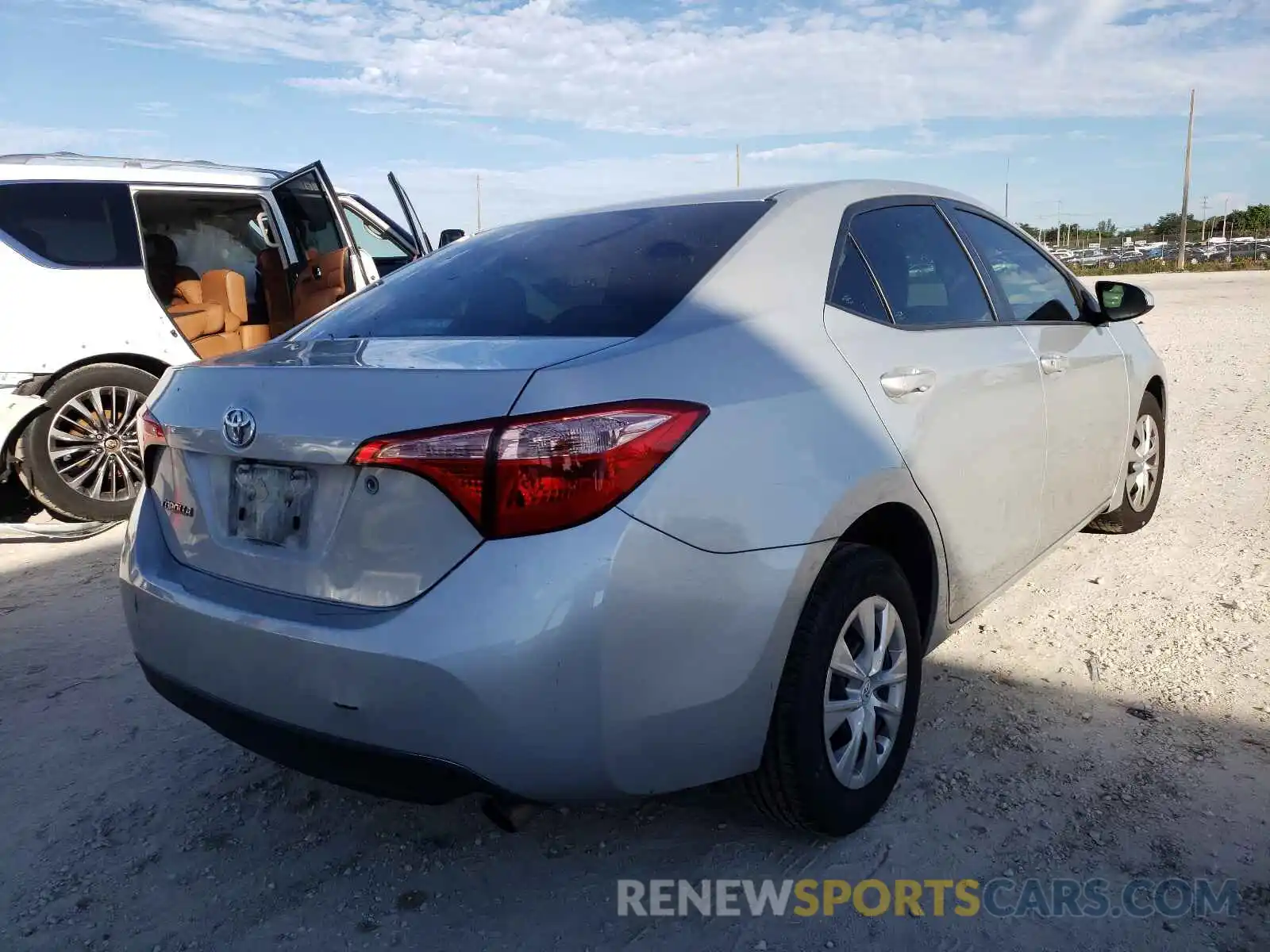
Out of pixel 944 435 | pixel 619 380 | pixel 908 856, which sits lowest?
pixel 908 856

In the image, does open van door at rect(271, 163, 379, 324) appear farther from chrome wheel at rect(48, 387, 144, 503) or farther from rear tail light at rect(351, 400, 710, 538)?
rear tail light at rect(351, 400, 710, 538)

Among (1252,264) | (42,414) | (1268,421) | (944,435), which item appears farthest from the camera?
(1252,264)

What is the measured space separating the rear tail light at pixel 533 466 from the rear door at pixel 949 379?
2.71 ft

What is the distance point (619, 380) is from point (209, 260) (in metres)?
6.06

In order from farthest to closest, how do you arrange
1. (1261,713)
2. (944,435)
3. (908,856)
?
(1261,713)
(944,435)
(908,856)

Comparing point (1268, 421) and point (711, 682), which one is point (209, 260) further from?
point (1268, 421)

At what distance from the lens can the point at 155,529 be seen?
2398 mm

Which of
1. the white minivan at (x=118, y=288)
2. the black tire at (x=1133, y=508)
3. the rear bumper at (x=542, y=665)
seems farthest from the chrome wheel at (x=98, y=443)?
the black tire at (x=1133, y=508)

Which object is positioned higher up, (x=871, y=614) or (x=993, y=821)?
(x=871, y=614)

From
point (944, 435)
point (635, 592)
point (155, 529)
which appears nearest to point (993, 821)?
point (944, 435)

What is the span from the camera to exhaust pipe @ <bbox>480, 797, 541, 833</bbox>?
196cm

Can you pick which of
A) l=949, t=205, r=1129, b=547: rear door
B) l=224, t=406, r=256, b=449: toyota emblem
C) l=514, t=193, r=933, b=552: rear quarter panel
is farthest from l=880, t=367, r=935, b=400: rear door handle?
l=224, t=406, r=256, b=449: toyota emblem

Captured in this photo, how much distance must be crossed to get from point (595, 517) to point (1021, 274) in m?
2.44

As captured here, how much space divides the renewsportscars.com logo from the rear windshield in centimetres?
128
